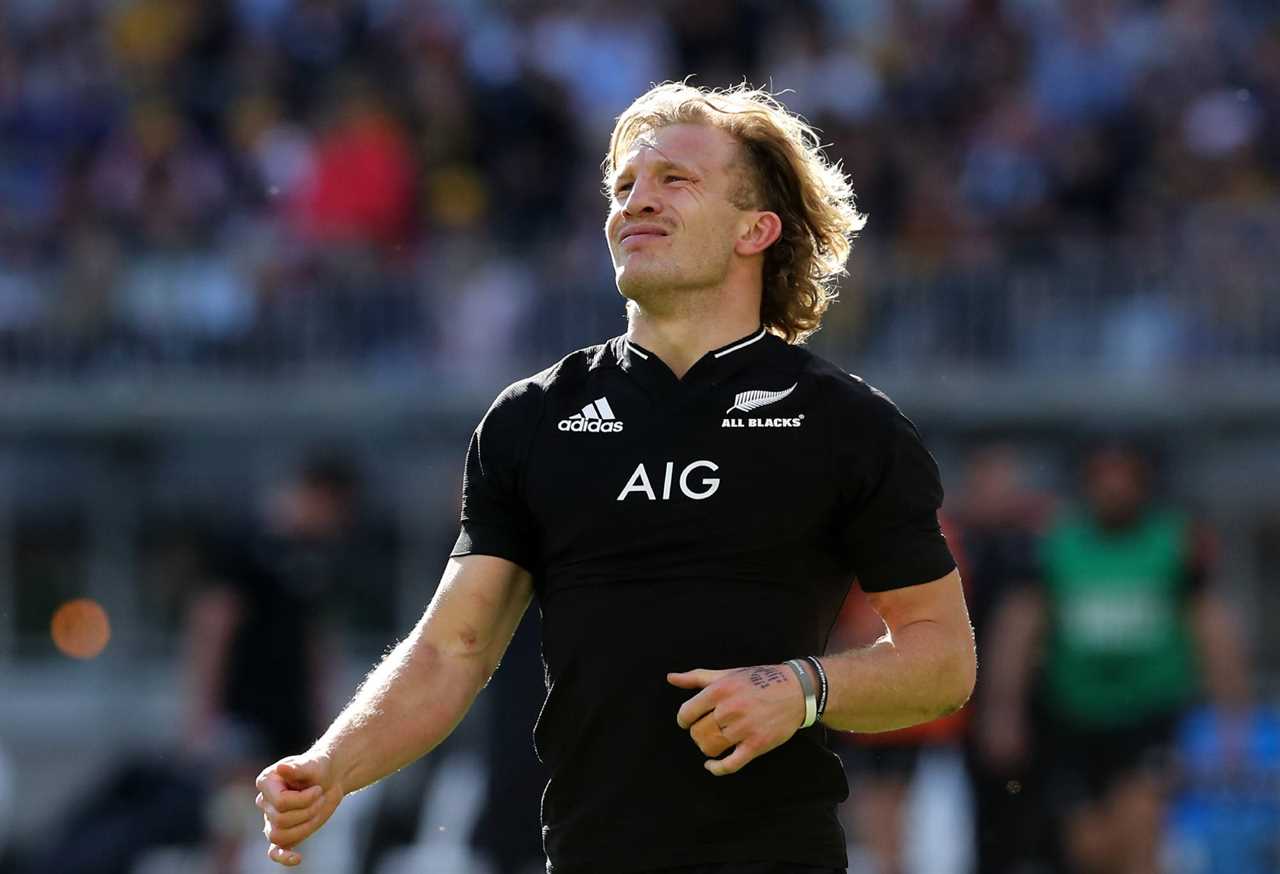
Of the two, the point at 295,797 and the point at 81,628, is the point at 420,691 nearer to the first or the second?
the point at 295,797

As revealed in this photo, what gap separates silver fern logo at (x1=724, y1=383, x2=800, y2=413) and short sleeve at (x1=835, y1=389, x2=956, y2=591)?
0.15 metres

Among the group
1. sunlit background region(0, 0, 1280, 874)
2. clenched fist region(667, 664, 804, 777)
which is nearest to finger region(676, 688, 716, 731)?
clenched fist region(667, 664, 804, 777)

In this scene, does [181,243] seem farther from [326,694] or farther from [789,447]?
[789,447]

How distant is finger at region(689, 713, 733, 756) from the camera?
3.88 m

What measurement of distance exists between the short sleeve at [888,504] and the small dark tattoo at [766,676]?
0.36 metres

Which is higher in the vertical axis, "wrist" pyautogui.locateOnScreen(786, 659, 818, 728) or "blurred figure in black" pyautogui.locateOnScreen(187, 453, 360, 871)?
"wrist" pyautogui.locateOnScreen(786, 659, 818, 728)

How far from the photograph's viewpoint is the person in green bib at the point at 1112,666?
30.3 feet

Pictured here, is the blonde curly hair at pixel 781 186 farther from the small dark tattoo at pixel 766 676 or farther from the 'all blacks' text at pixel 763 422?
the small dark tattoo at pixel 766 676

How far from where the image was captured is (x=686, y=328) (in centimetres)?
443

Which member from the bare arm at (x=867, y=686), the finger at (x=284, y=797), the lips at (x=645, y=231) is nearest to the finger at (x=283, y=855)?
the finger at (x=284, y=797)

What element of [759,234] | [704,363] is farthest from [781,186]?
[704,363]

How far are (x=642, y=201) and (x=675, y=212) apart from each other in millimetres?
69

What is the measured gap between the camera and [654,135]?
4.53 metres

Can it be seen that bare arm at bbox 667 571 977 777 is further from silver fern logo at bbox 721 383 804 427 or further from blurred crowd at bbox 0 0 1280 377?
blurred crowd at bbox 0 0 1280 377
